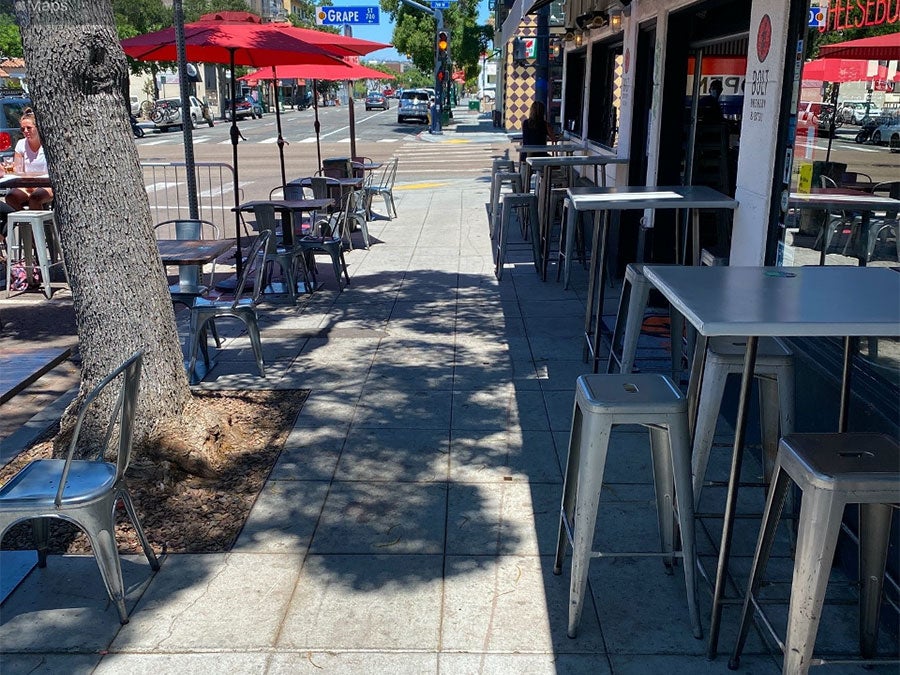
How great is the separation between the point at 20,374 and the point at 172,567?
3.36 feet

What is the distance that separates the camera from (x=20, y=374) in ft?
11.6

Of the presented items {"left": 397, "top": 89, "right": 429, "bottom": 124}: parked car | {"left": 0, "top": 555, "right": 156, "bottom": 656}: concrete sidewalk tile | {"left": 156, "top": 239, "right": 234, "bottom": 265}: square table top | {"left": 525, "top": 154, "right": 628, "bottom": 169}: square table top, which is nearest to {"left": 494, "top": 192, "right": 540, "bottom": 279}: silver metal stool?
{"left": 525, "top": 154, "right": 628, "bottom": 169}: square table top

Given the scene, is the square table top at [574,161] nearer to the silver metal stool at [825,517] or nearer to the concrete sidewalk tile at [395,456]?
the concrete sidewalk tile at [395,456]

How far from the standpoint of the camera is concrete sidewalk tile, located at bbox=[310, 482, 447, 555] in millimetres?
3799

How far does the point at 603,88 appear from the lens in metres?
12.3

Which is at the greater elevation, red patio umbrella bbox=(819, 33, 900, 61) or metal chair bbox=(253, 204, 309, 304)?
red patio umbrella bbox=(819, 33, 900, 61)

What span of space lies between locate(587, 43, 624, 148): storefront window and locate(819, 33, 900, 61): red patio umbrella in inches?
309

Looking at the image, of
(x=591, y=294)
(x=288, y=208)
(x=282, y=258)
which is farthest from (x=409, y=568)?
(x=288, y=208)

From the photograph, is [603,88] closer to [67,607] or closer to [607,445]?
[607,445]

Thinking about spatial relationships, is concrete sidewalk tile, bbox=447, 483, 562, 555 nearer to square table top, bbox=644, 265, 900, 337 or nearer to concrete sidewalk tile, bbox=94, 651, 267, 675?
concrete sidewalk tile, bbox=94, 651, 267, 675

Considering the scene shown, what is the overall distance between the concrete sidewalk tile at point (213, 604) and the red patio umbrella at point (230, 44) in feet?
14.0

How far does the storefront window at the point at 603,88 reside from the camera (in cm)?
1180

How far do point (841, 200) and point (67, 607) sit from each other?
154 inches

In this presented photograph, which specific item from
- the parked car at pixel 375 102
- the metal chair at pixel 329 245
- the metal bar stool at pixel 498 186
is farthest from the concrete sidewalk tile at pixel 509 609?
the parked car at pixel 375 102
